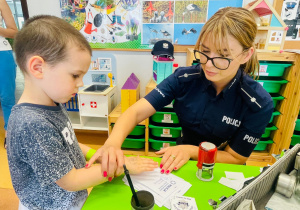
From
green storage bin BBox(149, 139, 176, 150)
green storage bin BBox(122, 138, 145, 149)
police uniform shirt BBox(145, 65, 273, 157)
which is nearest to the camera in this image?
police uniform shirt BBox(145, 65, 273, 157)

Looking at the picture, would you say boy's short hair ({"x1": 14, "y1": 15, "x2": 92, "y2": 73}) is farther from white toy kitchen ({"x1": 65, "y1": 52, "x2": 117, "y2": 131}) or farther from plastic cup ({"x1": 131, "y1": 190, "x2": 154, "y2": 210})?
white toy kitchen ({"x1": 65, "y1": 52, "x2": 117, "y2": 131})

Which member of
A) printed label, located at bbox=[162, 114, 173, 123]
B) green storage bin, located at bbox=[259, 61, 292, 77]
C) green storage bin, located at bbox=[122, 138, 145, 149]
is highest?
green storage bin, located at bbox=[259, 61, 292, 77]

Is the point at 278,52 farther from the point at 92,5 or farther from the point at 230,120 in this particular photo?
the point at 92,5

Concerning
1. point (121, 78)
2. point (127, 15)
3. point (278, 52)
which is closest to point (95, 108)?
point (121, 78)

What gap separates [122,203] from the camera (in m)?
0.65

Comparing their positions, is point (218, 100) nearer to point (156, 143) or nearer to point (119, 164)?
point (119, 164)

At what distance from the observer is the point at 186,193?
2.29 feet

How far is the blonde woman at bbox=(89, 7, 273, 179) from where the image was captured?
84cm

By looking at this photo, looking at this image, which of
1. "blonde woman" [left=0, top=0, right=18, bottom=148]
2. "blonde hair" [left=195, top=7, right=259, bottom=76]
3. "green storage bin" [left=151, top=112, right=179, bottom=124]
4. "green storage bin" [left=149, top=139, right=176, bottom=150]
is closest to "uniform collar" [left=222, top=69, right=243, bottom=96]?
"blonde hair" [left=195, top=7, right=259, bottom=76]

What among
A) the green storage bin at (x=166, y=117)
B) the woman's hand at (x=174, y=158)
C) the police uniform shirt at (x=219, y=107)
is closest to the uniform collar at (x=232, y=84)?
the police uniform shirt at (x=219, y=107)


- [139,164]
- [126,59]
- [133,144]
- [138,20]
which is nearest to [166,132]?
[133,144]

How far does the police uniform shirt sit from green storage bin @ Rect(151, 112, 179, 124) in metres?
0.81

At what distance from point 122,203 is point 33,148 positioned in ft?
1.02

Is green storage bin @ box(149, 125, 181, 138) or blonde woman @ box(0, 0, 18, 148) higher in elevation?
blonde woman @ box(0, 0, 18, 148)
